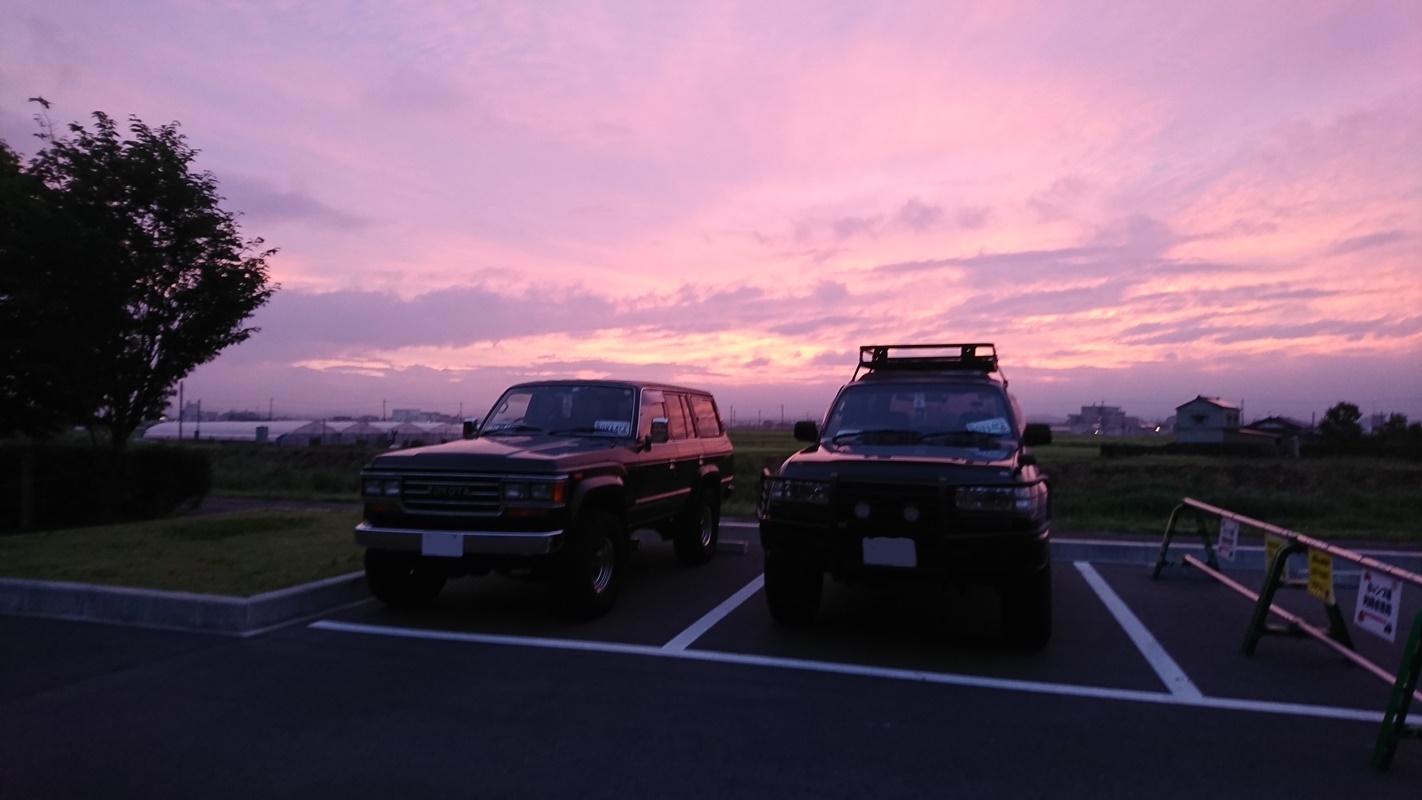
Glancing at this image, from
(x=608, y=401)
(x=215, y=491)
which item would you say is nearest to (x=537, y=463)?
(x=608, y=401)

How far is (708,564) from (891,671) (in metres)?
4.68

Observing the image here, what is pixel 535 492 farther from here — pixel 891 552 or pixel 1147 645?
pixel 1147 645

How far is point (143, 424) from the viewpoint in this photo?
13.8m

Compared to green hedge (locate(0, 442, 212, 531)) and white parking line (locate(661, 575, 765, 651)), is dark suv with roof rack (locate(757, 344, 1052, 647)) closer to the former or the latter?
white parking line (locate(661, 575, 765, 651))

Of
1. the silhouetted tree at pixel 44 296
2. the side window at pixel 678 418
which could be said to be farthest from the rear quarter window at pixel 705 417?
the silhouetted tree at pixel 44 296

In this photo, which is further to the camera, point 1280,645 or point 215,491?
point 215,491

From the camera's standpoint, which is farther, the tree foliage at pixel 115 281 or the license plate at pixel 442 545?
the tree foliage at pixel 115 281

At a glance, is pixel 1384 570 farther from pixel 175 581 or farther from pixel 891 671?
pixel 175 581

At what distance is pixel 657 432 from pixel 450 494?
7.53ft

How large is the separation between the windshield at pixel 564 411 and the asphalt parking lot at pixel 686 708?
1.67 meters

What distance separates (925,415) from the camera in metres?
7.96

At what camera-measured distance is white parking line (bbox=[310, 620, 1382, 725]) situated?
219 inches

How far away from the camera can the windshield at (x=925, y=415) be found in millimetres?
7680

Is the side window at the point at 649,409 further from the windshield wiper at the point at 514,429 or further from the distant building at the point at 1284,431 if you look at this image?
the distant building at the point at 1284,431
